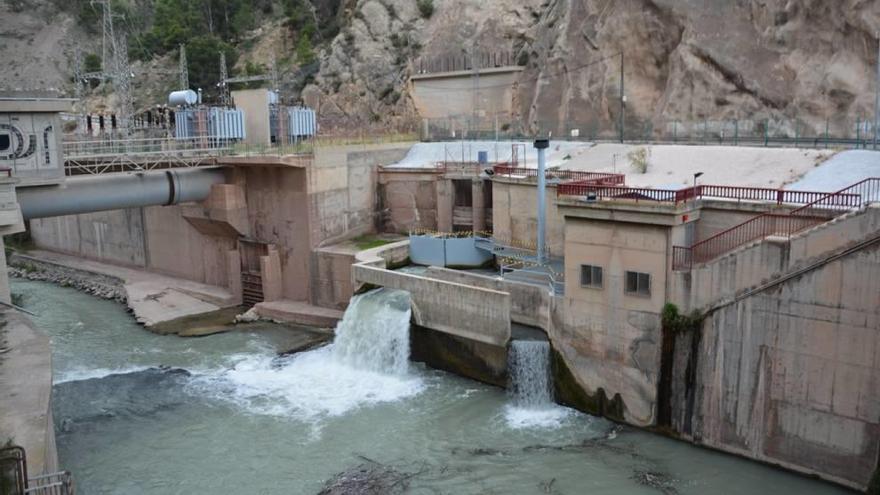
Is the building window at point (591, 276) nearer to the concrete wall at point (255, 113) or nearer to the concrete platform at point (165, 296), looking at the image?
the concrete platform at point (165, 296)

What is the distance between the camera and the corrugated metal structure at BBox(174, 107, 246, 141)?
3838 cm

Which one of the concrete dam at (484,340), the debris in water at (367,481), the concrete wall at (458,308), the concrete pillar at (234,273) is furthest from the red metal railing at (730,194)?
the concrete pillar at (234,273)

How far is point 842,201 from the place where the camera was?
21156 millimetres

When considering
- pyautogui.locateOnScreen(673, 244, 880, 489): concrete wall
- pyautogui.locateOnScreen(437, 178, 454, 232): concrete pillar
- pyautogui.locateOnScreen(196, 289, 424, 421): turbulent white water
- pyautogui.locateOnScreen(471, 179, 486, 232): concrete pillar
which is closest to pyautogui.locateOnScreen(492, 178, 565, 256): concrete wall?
pyautogui.locateOnScreen(471, 179, 486, 232): concrete pillar

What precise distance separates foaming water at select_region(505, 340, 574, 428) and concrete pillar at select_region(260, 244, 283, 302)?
14.9 m

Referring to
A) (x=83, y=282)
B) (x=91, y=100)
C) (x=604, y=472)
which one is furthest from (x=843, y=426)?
(x=91, y=100)

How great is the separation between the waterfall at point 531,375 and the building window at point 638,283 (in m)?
3.41

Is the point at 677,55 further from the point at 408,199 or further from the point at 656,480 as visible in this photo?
the point at 656,480

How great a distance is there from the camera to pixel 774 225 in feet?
68.6

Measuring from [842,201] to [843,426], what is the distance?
6280 millimetres

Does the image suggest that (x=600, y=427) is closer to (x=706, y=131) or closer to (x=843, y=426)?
(x=843, y=426)

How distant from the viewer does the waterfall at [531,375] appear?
23844 mm

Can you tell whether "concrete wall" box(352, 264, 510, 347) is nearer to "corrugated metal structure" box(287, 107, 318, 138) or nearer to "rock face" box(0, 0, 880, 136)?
"corrugated metal structure" box(287, 107, 318, 138)

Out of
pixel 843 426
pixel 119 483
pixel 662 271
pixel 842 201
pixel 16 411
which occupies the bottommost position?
pixel 119 483
